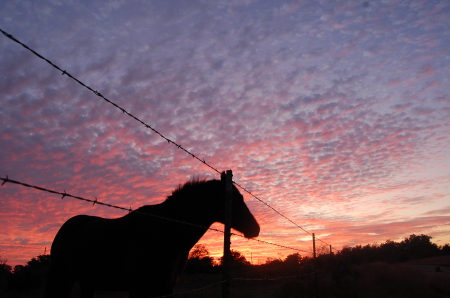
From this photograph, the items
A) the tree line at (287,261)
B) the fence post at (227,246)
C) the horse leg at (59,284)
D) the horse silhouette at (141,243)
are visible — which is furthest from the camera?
the tree line at (287,261)

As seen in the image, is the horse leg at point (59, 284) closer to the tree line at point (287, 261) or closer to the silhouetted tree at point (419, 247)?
the tree line at point (287, 261)

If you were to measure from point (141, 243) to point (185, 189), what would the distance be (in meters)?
0.90

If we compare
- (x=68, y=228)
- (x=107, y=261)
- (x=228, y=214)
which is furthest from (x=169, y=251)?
(x=68, y=228)

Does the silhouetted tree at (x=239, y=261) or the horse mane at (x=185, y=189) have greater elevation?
the horse mane at (x=185, y=189)

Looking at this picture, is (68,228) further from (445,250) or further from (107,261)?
(445,250)

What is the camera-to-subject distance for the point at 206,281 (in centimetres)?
2314

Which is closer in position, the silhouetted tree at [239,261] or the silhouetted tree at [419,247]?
the silhouetted tree at [239,261]

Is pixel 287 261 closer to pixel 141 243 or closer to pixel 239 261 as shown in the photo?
pixel 239 261

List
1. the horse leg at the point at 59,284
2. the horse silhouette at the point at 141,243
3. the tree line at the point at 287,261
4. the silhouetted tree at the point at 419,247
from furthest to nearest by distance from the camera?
1. the silhouetted tree at the point at 419,247
2. the tree line at the point at 287,261
3. the horse leg at the point at 59,284
4. the horse silhouette at the point at 141,243

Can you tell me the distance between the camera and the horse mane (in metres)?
3.73

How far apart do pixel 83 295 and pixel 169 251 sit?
1218 millimetres

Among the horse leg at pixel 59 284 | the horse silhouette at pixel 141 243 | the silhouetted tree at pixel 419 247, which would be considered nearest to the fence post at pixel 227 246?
the horse silhouette at pixel 141 243

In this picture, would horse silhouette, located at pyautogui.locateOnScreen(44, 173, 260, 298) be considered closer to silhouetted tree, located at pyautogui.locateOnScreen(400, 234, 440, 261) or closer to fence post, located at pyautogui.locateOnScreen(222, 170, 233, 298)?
fence post, located at pyautogui.locateOnScreen(222, 170, 233, 298)

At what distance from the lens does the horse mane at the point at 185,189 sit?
3.73 m
